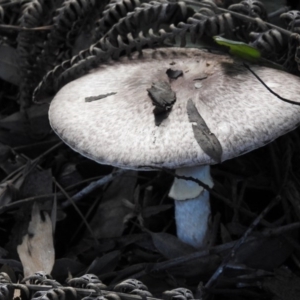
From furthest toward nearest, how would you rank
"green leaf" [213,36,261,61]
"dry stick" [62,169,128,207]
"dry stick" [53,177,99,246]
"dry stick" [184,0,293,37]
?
"dry stick" [62,169,128,207]
"dry stick" [53,177,99,246]
"dry stick" [184,0,293,37]
"green leaf" [213,36,261,61]

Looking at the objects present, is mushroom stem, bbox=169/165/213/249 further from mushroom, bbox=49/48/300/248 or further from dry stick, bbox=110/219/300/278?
dry stick, bbox=110/219/300/278

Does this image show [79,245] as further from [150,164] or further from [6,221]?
[150,164]

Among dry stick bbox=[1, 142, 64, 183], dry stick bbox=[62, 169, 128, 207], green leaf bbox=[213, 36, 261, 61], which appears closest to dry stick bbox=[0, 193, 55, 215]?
dry stick bbox=[62, 169, 128, 207]

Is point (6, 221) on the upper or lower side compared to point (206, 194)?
lower

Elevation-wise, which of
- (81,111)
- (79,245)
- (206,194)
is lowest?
(79,245)

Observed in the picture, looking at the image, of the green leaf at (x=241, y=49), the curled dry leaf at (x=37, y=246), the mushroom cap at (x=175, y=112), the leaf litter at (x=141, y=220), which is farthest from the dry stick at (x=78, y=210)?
the green leaf at (x=241, y=49)

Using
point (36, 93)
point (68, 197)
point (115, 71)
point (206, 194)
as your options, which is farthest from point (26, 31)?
point (206, 194)
